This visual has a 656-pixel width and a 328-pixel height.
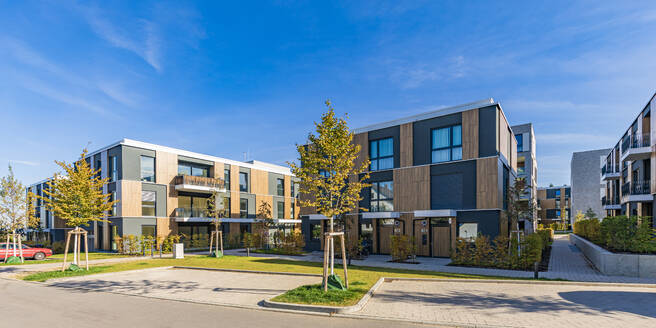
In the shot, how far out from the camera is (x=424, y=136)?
22.6m

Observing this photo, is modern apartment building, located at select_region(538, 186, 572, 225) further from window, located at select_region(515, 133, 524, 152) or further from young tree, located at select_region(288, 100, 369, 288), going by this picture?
young tree, located at select_region(288, 100, 369, 288)

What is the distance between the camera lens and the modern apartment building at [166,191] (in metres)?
29.2

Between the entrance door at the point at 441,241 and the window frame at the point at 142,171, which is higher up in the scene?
the window frame at the point at 142,171

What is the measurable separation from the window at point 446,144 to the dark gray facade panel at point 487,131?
1278mm

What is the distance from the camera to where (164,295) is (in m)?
10.9

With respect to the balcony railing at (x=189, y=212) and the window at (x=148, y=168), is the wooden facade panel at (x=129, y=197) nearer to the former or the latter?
the window at (x=148, y=168)

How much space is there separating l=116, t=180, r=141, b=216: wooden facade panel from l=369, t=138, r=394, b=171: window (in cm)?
2082

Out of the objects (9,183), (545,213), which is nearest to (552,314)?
(9,183)

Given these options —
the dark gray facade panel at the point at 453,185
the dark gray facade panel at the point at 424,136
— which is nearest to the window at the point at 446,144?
the dark gray facade panel at the point at 424,136

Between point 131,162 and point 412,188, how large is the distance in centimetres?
2400

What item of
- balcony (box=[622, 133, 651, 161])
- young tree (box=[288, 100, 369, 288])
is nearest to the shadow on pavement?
young tree (box=[288, 100, 369, 288])

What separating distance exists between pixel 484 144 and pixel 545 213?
56.7 meters

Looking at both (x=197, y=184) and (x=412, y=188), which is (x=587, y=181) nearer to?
(x=412, y=188)

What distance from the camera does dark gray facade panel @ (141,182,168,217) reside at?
3075cm
